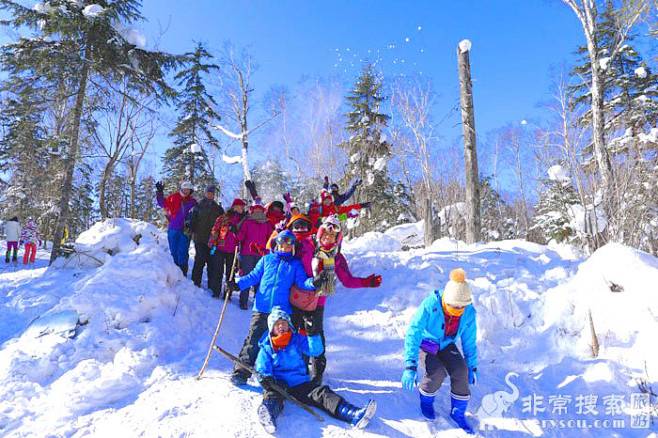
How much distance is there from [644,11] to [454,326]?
8786mm

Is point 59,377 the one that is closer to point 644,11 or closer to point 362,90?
point 644,11

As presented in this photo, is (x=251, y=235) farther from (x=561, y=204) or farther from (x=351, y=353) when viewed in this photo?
(x=561, y=204)

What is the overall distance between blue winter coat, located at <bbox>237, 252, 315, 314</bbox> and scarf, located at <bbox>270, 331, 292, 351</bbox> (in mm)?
381

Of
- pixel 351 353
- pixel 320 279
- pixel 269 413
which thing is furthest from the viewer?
pixel 351 353

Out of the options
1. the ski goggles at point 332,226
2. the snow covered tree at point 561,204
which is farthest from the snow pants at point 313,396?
the snow covered tree at point 561,204

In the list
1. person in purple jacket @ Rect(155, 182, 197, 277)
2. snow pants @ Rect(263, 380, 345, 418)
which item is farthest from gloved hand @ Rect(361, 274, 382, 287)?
person in purple jacket @ Rect(155, 182, 197, 277)

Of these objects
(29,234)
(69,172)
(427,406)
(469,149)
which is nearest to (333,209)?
(427,406)

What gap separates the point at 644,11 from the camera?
7.16 m

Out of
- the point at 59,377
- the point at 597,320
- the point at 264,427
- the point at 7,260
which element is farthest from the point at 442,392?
the point at 7,260

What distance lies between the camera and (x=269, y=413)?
281 centimetres

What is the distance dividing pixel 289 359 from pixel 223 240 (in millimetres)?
3288

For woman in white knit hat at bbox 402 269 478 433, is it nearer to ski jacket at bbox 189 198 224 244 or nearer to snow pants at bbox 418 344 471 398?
snow pants at bbox 418 344 471 398

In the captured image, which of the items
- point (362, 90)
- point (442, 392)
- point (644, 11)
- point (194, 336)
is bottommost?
point (442, 392)

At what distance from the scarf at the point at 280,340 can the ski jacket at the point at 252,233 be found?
2756mm
